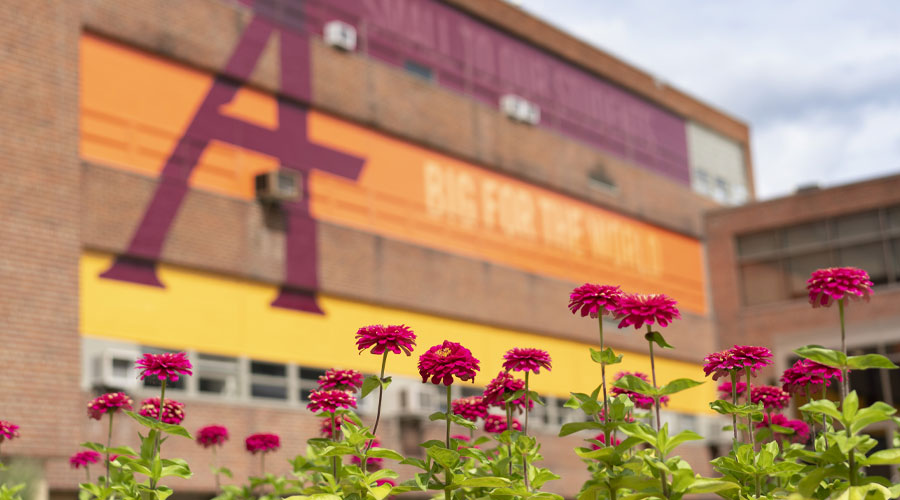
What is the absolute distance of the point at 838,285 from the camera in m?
5.88

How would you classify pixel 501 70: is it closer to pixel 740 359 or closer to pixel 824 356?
pixel 740 359

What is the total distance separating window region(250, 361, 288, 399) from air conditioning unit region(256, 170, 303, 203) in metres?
3.19

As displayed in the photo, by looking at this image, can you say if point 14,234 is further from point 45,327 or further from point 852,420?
point 852,420

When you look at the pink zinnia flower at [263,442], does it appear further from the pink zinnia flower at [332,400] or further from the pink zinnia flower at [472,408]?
the pink zinnia flower at [332,400]

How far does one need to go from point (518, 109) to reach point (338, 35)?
6.53m

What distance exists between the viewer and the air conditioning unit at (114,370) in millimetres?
18594

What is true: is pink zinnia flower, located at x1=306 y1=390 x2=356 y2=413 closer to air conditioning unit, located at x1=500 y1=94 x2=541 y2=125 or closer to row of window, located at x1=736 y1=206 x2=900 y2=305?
air conditioning unit, located at x1=500 y1=94 x2=541 y2=125

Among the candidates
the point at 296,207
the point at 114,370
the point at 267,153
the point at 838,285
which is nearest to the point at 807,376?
the point at 838,285

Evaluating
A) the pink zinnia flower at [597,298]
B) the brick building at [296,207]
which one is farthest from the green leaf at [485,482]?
the brick building at [296,207]

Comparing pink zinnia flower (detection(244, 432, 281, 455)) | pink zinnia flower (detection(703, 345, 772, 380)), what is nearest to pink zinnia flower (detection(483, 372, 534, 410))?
pink zinnia flower (detection(703, 345, 772, 380))

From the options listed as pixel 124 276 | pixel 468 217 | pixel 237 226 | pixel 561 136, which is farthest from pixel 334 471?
pixel 561 136

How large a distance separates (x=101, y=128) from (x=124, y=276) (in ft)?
8.52

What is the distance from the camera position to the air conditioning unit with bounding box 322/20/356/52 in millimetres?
24734

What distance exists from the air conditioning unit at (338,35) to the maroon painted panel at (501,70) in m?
0.19
